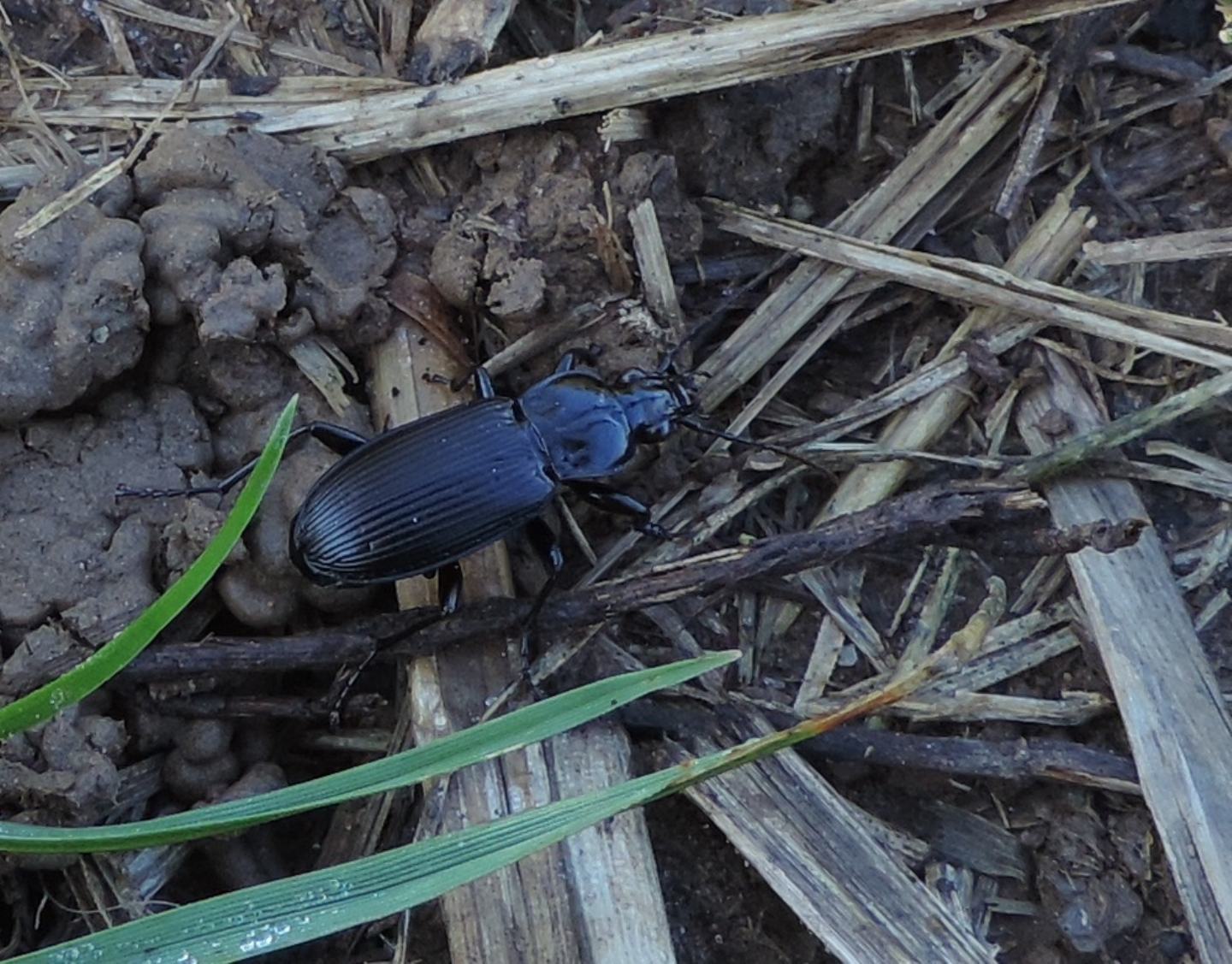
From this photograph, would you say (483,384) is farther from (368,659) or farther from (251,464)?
(368,659)

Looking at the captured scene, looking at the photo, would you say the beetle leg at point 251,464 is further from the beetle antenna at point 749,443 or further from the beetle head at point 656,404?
the beetle antenna at point 749,443

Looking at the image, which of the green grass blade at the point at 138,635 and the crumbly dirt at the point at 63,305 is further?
the crumbly dirt at the point at 63,305

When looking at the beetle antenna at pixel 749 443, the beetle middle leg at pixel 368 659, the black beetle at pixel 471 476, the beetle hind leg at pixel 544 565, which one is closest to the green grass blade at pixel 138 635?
the black beetle at pixel 471 476

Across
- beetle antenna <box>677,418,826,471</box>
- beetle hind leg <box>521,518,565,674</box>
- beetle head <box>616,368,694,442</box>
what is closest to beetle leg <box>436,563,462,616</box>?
beetle hind leg <box>521,518,565,674</box>

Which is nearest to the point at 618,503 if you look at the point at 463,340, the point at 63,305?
the point at 463,340

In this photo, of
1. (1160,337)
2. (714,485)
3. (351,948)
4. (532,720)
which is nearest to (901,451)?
(714,485)

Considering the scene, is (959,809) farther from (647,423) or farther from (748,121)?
(748,121)
